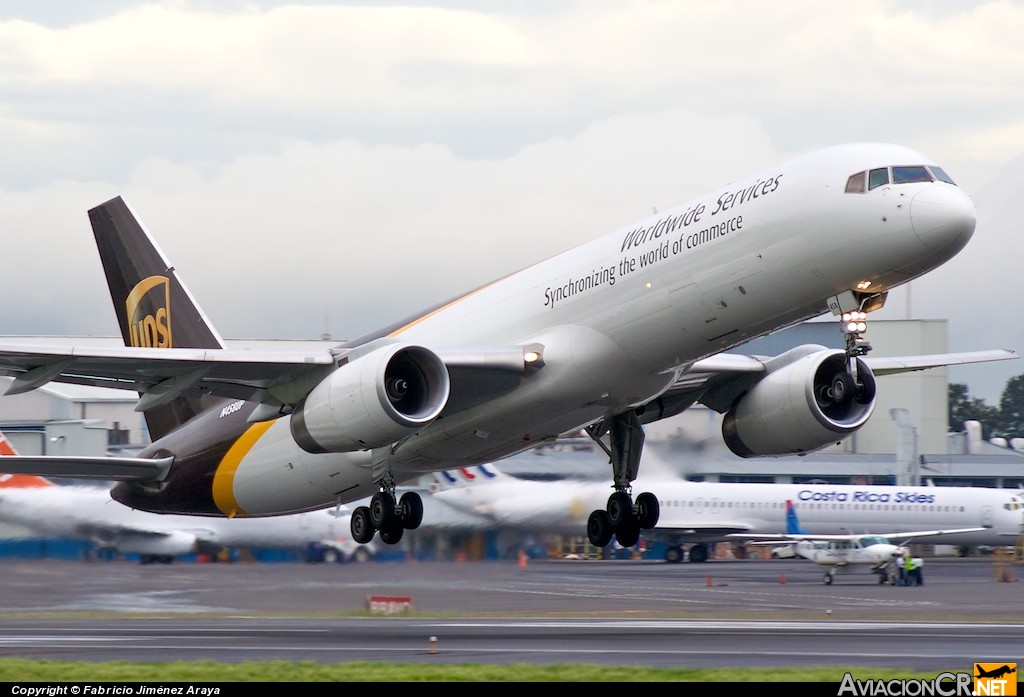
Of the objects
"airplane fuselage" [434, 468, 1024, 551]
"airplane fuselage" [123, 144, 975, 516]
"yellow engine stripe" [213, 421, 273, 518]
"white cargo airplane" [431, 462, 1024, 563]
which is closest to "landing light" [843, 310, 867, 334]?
"airplane fuselage" [123, 144, 975, 516]

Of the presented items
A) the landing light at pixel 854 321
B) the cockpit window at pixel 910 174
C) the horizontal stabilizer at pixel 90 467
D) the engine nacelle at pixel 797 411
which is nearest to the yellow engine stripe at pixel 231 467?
the horizontal stabilizer at pixel 90 467

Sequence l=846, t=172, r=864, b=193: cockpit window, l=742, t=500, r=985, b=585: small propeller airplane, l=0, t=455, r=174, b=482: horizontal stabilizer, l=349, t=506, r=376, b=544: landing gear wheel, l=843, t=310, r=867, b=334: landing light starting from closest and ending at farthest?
l=846, t=172, r=864, b=193: cockpit window < l=843, t=310, r=867, b=334: landing light < l=349, t=506, r=376, b=544: landing gear wheel < l=0, t=455, r=174, b=482: horizontal stabilizer < l=742, t=500, r=985, b=585: small propeller airplane

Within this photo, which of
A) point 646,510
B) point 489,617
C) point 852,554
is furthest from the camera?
point 852,554

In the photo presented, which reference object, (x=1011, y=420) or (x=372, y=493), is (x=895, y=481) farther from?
(x=1011, y=420)

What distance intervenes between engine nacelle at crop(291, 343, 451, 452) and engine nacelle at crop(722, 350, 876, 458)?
703 centimetres

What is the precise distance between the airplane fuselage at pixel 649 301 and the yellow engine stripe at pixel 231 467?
46 mm

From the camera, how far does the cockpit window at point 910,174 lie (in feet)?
65.0

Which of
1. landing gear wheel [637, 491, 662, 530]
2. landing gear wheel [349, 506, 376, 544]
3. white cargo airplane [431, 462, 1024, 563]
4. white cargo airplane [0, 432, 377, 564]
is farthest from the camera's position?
white cargo airplane [431, 462, 1024, 563]

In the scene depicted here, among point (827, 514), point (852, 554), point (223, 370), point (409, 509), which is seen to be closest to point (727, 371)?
point (409, 509)

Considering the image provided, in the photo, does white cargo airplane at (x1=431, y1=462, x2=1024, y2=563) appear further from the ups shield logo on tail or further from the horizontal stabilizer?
the horizontal stabilizer

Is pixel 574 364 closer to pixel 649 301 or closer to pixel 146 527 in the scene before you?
pixel 649 301

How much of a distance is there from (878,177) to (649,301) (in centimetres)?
409

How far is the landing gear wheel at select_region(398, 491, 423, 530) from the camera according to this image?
26188mm

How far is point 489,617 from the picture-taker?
122 feet
